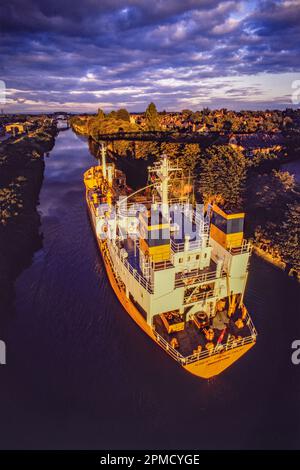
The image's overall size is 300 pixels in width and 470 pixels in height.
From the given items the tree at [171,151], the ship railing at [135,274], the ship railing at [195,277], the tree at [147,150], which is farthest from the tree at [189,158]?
the ship railing at [195,277]

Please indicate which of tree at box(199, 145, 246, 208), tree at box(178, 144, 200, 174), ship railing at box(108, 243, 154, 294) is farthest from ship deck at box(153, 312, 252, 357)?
tree at box(178, 144, 200, 174)

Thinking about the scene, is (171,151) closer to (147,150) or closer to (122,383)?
(147,150)

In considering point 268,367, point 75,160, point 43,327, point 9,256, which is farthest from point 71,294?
point 75,160

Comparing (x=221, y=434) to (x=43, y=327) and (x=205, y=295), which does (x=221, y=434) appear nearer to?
(x=205, y=295)

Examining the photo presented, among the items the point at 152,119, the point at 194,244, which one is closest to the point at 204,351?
the point at 194,244

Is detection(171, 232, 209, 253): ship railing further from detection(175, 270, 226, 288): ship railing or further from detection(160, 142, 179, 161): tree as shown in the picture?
detection(160, 142, 179, 161): tree

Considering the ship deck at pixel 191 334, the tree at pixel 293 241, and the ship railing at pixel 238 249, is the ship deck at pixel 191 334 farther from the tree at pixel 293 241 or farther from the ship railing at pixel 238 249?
the tree at pixel 293 241
